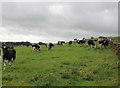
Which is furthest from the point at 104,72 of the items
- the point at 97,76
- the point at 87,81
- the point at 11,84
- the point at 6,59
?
the point at 6,59

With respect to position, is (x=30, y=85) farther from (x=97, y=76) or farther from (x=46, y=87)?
(x=97, y=76)

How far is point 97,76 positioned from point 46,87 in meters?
4.42

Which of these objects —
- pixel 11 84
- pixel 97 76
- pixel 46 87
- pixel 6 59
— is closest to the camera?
pixel 46 87

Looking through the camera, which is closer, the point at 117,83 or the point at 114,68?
the point at 117,83

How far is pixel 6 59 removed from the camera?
2161 cm

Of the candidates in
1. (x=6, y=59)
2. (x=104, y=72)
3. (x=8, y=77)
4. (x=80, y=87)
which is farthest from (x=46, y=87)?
(x=6, y=59)

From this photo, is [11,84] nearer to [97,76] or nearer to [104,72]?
[97,76]

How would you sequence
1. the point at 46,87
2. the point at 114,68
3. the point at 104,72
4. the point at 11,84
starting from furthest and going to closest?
the point at 114,68 < the point at 104,72 < the point at 11,84 < the point at 46,87

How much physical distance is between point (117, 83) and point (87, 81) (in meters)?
2.13

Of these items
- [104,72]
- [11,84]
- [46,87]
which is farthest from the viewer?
[104,72]

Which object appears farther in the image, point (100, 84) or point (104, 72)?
point (104, 72)

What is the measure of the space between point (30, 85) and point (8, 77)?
A: 10.1 feet

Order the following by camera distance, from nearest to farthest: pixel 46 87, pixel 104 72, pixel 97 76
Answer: pixel 46 87, pixel 97 76, pixel 104 72

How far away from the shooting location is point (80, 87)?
12.3 m
